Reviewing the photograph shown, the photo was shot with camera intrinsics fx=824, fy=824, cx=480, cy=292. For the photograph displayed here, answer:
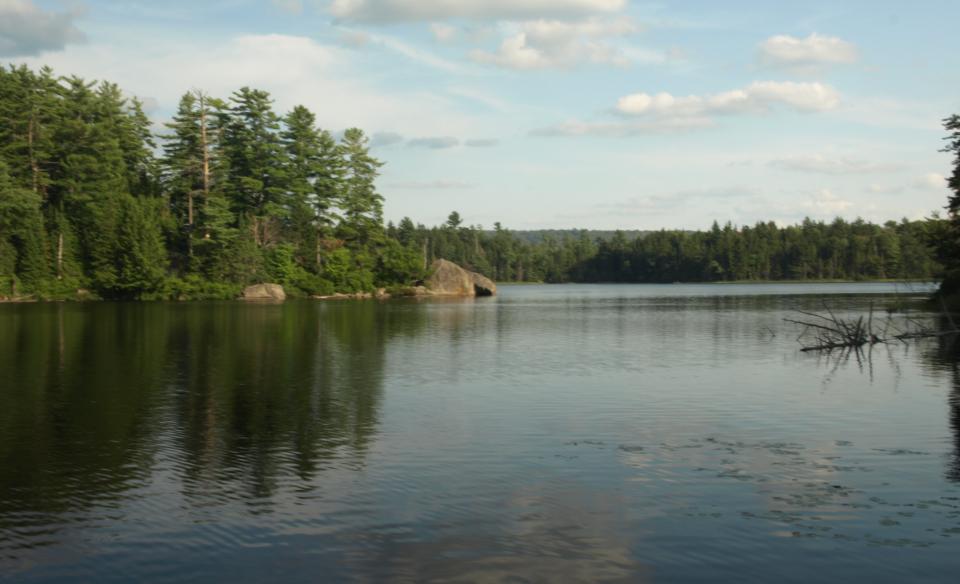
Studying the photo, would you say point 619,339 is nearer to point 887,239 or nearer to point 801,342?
point 801,342

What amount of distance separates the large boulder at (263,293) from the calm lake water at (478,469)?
179 ft

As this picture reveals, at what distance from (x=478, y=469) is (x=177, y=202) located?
87141mm

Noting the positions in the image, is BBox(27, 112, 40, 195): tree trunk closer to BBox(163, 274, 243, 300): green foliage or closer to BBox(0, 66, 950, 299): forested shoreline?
BBox(0, 66, 950, 299): forested shoreline

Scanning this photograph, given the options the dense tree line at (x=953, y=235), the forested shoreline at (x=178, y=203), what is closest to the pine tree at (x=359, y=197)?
the forested shoreline at (x=178, y=203)

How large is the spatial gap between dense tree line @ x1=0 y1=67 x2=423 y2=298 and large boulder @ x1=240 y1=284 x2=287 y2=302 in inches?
54.3

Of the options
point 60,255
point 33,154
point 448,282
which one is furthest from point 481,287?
point 33,154

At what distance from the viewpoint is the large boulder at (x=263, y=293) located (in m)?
86.8

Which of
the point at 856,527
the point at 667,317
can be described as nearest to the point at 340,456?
the point at 856,527

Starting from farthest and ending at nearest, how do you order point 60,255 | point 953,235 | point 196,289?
point 196,289
point 60,255
point 953,235

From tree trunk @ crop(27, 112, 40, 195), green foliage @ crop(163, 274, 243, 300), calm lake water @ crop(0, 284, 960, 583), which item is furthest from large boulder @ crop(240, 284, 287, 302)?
calm lake water @ crop(0, 284, 960, 583)

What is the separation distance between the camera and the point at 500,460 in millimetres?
15703

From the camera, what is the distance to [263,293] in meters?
87.3

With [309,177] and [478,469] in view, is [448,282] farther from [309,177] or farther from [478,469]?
[478,469]

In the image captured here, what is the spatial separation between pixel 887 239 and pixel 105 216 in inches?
6905
